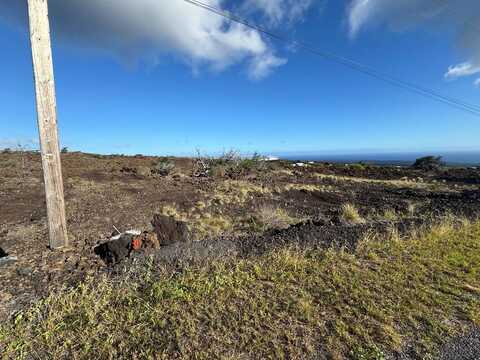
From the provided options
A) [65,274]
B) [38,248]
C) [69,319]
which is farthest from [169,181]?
[69,319]

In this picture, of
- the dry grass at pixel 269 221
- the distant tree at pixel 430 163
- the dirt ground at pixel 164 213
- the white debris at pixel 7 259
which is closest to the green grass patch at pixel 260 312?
the dirt ground at pixel 164 213

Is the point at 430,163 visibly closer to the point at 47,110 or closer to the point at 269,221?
the point at 269,221

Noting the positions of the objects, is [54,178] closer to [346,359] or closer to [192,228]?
[192,228]

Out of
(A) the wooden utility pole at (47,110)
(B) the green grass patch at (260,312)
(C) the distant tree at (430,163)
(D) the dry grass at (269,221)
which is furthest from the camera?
(C) the distant tree at (430,163)

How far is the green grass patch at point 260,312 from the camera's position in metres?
2.44

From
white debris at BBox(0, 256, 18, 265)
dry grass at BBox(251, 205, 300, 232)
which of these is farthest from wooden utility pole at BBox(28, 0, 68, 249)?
dry grass at BBox(251, 205, 300, 232)

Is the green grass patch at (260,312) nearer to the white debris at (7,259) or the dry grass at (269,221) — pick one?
the white debris at (7,259)

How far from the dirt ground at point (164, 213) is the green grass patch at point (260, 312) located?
0.60 metres

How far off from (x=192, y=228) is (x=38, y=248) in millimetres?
2784

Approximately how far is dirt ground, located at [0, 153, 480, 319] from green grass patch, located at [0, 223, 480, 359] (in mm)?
605

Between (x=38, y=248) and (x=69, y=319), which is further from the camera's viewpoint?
(x=38, y=248)

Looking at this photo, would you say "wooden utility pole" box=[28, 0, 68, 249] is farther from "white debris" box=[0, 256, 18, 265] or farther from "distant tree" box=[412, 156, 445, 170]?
"distant tree" box=[412, 156, 445, 170]

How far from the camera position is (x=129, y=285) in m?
3.34

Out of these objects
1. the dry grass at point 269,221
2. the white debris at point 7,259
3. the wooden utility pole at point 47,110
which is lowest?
the dry grass at point 269,221
